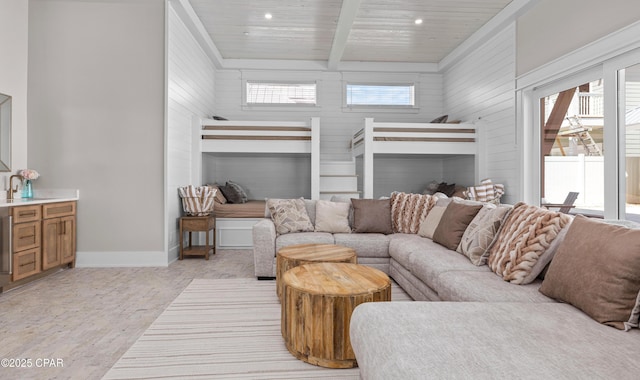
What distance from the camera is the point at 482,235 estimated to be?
8.21ft

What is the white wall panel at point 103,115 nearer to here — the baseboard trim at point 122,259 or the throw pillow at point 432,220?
the baseboard trim at point 122,259

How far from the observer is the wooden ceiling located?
4.37m

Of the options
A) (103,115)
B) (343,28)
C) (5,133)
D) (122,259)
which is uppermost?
(343,28)

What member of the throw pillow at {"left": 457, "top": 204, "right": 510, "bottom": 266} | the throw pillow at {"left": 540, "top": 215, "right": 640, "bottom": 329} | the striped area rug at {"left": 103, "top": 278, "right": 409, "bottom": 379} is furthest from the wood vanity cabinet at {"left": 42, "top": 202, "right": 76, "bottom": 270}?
the throw pillow at {"left": 540, "top": 215, "right": 640, "bottom": 329}

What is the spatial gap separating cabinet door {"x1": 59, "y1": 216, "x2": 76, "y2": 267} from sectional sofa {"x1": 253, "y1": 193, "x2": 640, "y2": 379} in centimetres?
359

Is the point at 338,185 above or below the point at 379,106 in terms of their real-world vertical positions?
below

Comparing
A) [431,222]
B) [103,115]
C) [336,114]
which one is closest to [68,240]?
[103,115]

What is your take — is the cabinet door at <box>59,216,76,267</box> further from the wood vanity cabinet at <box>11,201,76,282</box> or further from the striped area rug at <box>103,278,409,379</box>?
the striped area rug at <box>103,278,409,379</box>

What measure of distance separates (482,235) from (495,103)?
308 centimetres

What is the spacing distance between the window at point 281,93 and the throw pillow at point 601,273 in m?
5.49

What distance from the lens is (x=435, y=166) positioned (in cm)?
680

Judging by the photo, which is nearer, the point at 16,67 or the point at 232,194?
the point at 16,67

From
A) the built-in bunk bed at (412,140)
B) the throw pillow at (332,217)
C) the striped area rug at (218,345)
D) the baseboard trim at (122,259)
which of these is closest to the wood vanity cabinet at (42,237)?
the baseboard trim at (122,259)

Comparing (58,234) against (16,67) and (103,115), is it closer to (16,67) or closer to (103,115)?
(103,115)
